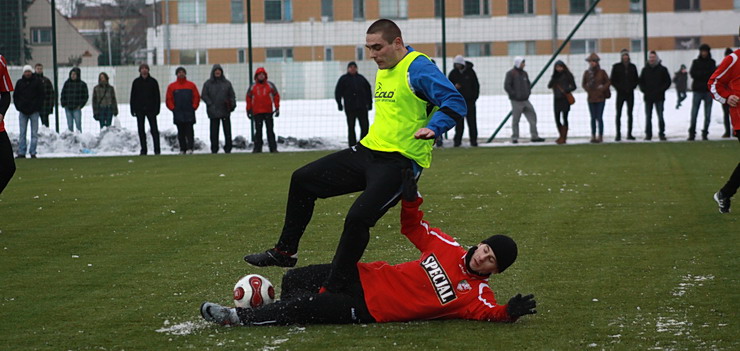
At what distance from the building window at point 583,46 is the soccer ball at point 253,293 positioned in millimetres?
20682

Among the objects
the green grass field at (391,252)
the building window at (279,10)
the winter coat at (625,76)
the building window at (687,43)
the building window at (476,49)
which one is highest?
the building window at (279,10)

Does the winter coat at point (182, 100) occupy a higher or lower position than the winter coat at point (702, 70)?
lower

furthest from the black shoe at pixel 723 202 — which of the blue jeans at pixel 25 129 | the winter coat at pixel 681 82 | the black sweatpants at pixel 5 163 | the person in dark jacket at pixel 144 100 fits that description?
the winter coat at pixel 681 82

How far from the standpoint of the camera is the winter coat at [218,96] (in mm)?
21688

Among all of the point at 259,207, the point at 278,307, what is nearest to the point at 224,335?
the point at 278,307

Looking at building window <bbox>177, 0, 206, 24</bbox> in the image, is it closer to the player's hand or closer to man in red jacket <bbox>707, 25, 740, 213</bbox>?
man in red jacket <bbox>707, 25, 740, 213</bbox>

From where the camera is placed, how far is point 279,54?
29062 millimetres

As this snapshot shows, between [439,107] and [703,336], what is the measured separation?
2.02 meters

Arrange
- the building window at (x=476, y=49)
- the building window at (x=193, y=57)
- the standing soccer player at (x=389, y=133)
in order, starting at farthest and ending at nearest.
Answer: the building window at (x=193, y=57) < the building window at (x=476, y=49) < the standing soccer player at (x=389, y=133)

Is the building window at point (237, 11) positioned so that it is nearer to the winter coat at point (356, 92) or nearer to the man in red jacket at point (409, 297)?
the winter coat at point (356, 92)

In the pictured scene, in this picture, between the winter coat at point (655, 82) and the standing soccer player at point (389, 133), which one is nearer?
the standing soccer player at point (389, 133)

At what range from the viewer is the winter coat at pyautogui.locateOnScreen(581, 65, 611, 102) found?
2209cm

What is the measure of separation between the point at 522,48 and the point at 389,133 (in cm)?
2191

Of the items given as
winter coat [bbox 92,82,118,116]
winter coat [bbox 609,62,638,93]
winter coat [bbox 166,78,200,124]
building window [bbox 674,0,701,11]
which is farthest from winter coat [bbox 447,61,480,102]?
building window [bbox 674,0,701,11]
